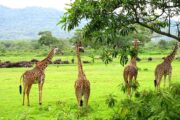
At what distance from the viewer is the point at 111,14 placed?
7.73m

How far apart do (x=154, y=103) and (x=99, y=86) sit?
1177 cm

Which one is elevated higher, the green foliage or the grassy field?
the green foliage

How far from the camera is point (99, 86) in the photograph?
18500 millimetres

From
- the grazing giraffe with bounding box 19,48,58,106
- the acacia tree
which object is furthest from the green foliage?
the grazing giraffe with bounding box 19,48,58,106

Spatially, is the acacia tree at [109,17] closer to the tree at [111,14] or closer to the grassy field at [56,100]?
the tree at [111,14]

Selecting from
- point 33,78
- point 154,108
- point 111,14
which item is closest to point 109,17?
point 111,14

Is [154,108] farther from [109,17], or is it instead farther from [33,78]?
[33,78]

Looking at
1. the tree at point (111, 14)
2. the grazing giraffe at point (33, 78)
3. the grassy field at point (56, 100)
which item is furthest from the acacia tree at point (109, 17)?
the grazing giraffe at point (33, 78)

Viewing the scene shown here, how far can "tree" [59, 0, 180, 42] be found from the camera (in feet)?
25.0

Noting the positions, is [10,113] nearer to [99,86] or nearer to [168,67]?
Result: [168,67]

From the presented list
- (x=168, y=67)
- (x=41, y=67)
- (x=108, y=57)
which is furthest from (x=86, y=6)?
(x=168, y=67)

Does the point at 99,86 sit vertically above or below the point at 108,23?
below

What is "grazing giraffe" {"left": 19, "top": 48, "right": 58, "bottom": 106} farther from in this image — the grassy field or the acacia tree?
the acacia tree

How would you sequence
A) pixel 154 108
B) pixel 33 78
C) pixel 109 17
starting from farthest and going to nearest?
1. pixel 33 78
2. pixel 109 17
3. pixel 154 108
